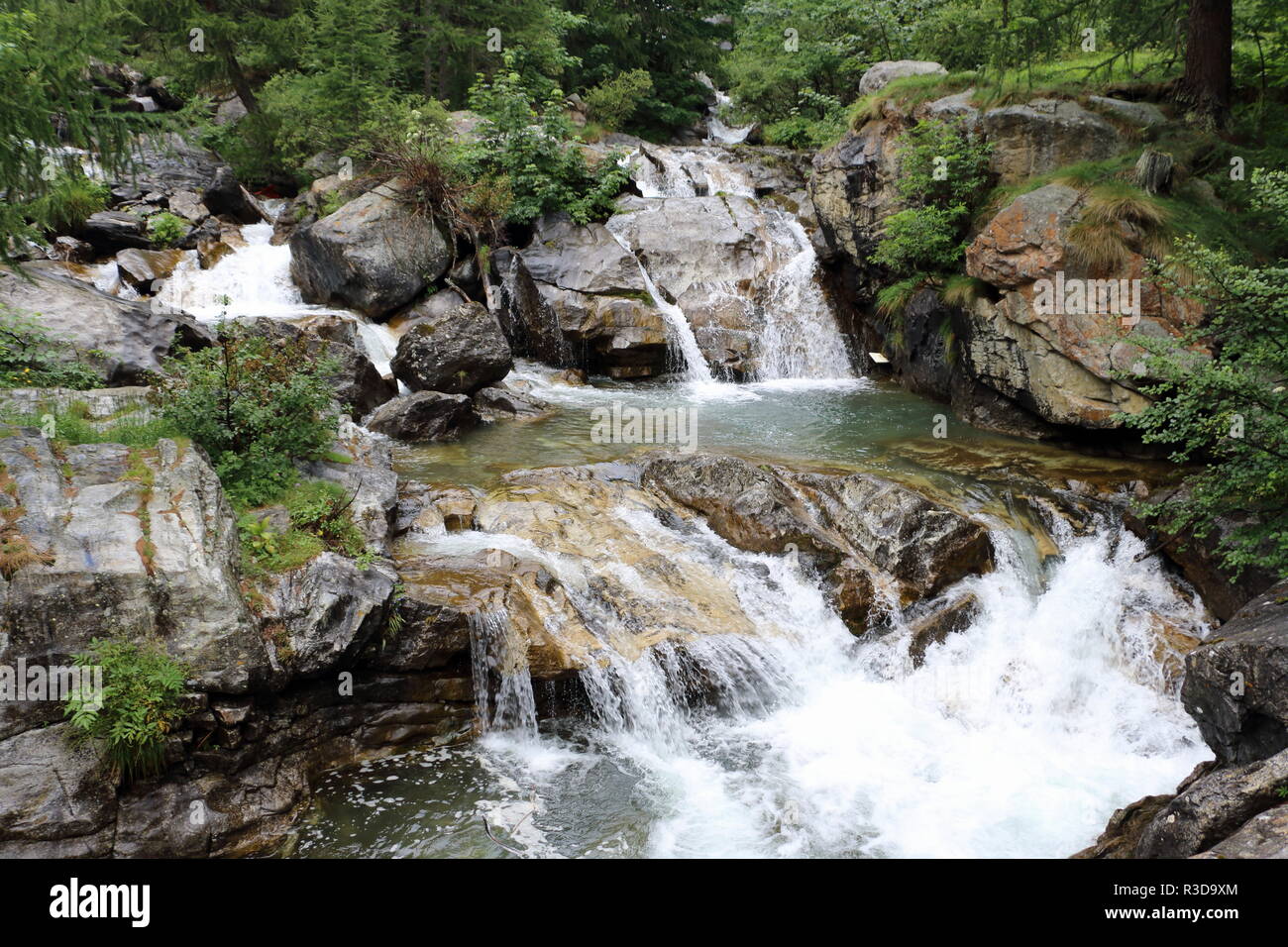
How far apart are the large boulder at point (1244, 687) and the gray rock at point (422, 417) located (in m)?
10.3

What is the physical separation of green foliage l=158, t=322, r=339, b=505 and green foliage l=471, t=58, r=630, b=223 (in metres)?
10.8

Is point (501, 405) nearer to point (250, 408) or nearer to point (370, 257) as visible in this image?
point (370, 257)

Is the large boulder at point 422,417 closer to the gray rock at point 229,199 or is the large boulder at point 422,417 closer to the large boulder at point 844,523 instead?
the large boulder at point 844,523

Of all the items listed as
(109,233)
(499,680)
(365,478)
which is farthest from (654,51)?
(499,680)

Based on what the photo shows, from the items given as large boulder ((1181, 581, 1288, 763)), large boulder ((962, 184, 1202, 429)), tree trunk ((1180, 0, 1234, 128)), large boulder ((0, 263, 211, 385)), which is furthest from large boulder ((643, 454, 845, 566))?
tree trunk ((1180, 0, 1234, 128))

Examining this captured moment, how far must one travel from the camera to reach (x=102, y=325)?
9.92 meters

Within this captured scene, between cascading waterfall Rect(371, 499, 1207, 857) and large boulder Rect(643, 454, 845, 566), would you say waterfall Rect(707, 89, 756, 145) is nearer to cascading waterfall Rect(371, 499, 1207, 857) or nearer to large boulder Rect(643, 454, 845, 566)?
large boulder Rect(643, 454, 845, 566)

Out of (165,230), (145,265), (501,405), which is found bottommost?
(501,405)

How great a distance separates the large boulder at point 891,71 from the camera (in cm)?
1678

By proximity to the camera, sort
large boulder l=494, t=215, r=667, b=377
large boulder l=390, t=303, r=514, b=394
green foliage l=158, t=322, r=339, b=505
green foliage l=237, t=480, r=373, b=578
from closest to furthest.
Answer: green foliage l=237, t=480, r=373, b=578 < green foliage l=158, t=322, r=339, b=505 < large boulder l=390, t=303, r=514, b=394 < large boulder l=494, t=215, r=667, b=377

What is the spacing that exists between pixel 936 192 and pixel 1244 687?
11.1 meters

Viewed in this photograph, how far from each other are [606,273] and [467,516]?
30.0ft

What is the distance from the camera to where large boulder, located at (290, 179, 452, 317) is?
16.5 metres
